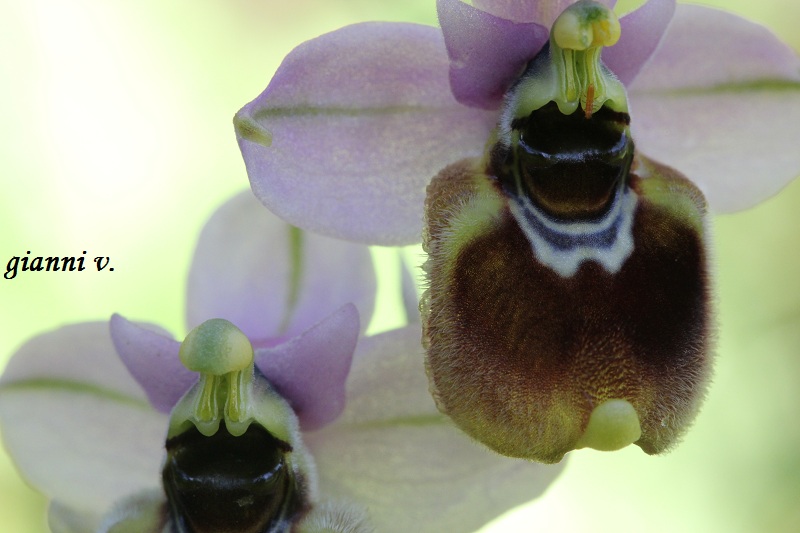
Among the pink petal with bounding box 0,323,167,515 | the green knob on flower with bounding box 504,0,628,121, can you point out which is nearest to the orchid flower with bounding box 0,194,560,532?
the pink petal with bounding box 0,323,167,515

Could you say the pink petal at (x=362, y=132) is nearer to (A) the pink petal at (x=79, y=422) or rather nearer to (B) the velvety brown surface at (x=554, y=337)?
(B) the velvety brown surface at (x=554, y=337)

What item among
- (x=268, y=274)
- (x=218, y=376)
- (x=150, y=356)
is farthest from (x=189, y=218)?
(x=218, y=376)

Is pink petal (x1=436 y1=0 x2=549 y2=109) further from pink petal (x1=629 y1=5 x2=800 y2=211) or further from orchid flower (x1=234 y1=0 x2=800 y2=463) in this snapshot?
pink petal (x1=629 y1=5 x2=800 y2=211)

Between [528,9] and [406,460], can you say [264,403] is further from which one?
[528,9]

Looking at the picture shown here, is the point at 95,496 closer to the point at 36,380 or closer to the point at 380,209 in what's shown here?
the point at 36,380

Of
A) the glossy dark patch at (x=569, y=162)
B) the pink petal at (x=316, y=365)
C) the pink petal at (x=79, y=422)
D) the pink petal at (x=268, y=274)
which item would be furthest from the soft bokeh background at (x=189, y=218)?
the glossy dark patch at (x=569, y=162)

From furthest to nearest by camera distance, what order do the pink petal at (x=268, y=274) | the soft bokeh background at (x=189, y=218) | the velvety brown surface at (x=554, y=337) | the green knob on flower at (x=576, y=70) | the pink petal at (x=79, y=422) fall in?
the soft bokeh background at (x=189, y=218)
the pink petal at (x=268, y=274)
the pink petal at (x=79, y=422)
the green knob on flower at (x=576, y=70)
the velvety brown surface at (x=554, y=337)
